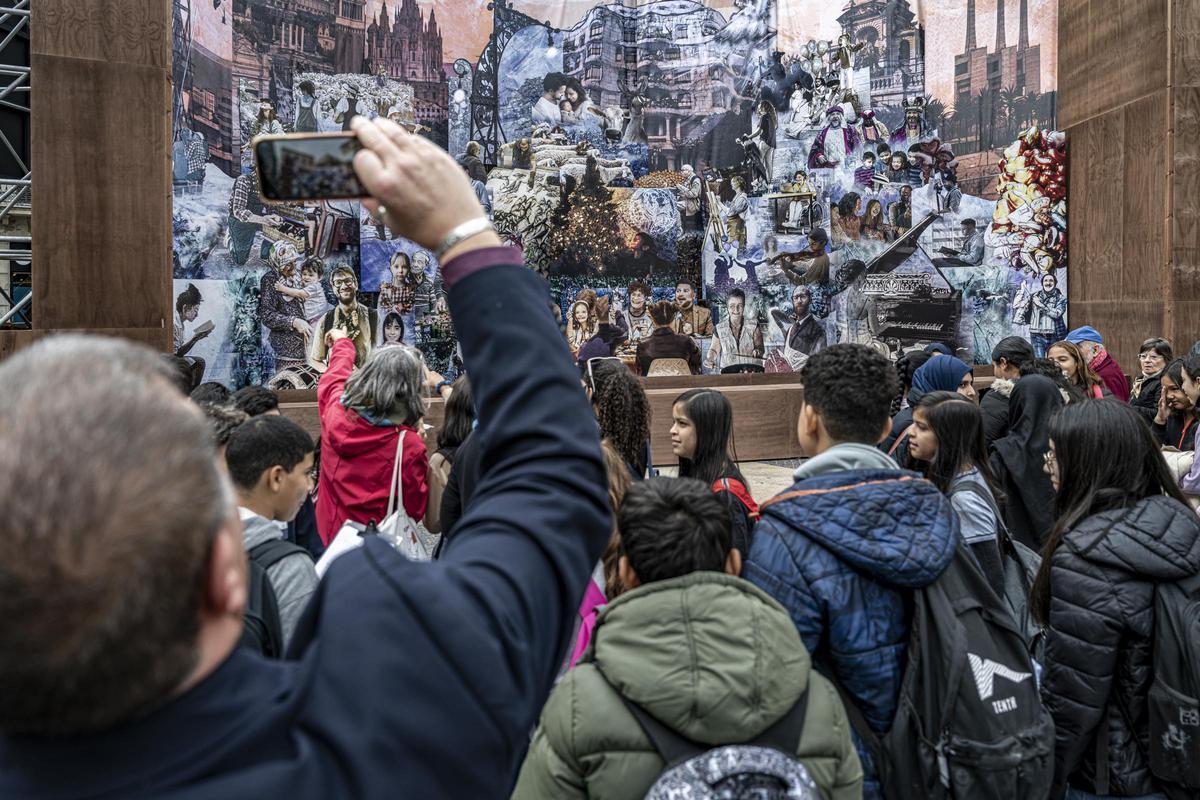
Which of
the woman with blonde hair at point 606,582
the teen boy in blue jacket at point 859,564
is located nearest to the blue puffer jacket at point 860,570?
the teen boy in blue jacket at point 859,564

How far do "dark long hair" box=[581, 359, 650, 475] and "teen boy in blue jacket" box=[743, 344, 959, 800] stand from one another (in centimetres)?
151

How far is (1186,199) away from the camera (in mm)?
10422

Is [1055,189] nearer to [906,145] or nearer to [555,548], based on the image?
[906,145]

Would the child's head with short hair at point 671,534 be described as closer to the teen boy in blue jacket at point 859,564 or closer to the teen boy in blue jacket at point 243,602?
the teen boy in blue jacket at point 859,564

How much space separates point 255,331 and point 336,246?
1.30m

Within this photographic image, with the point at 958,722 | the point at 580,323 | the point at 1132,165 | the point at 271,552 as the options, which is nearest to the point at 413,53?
the point at 580,323

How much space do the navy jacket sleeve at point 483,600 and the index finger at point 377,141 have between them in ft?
0.40

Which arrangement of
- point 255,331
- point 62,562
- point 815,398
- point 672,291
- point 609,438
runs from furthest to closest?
point 672,291, point 255,331, point 609,438, point 815,398, point 62,562

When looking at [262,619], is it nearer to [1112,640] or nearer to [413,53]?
[1112,640]

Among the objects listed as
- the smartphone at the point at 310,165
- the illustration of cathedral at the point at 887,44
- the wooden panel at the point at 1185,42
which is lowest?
the smartphone at the point at 310,165

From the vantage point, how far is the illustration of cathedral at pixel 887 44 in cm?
1246

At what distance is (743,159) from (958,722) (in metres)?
10.9

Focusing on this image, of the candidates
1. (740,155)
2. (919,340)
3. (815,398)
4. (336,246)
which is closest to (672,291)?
(740,155)

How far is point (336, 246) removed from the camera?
1082cm
